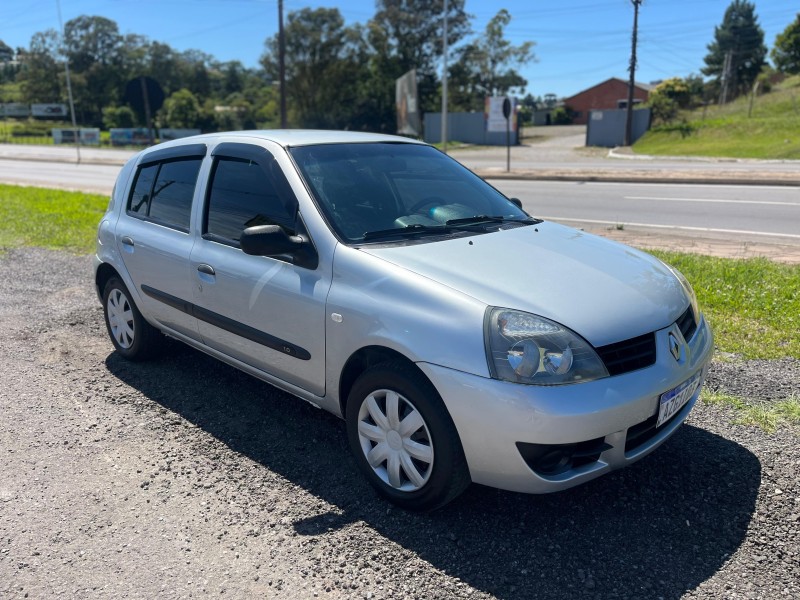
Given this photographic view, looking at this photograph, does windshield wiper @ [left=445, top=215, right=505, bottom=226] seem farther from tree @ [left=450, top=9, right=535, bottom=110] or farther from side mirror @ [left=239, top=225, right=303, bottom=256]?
tree @ [left=450, top=9, right=535, bottom=110]

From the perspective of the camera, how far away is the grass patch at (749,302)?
4859mm

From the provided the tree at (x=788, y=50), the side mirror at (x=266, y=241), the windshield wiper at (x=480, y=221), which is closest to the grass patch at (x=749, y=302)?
the windshield wiper at (x=480, y=221)

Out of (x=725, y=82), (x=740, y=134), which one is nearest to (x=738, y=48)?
(x=725, y=82)

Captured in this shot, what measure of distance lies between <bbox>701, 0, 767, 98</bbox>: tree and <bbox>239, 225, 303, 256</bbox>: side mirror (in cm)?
7767

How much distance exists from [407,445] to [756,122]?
1450 inches

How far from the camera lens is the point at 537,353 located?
104 inches

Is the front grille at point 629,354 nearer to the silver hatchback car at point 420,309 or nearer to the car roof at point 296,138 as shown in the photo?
the silver hatchback car at point 420,309

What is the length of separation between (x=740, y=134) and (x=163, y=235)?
34906mm

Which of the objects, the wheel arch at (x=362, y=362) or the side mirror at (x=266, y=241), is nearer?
the wheel arch at (x=362, y=362)

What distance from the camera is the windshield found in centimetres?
347

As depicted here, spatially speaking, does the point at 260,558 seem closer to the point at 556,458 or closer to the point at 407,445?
the point at 407,445

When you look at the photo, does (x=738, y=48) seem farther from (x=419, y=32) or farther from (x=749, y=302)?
(x=749, y=302)

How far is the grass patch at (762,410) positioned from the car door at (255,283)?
2.47 m

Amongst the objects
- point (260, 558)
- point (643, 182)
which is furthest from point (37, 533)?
point (643, 182)
